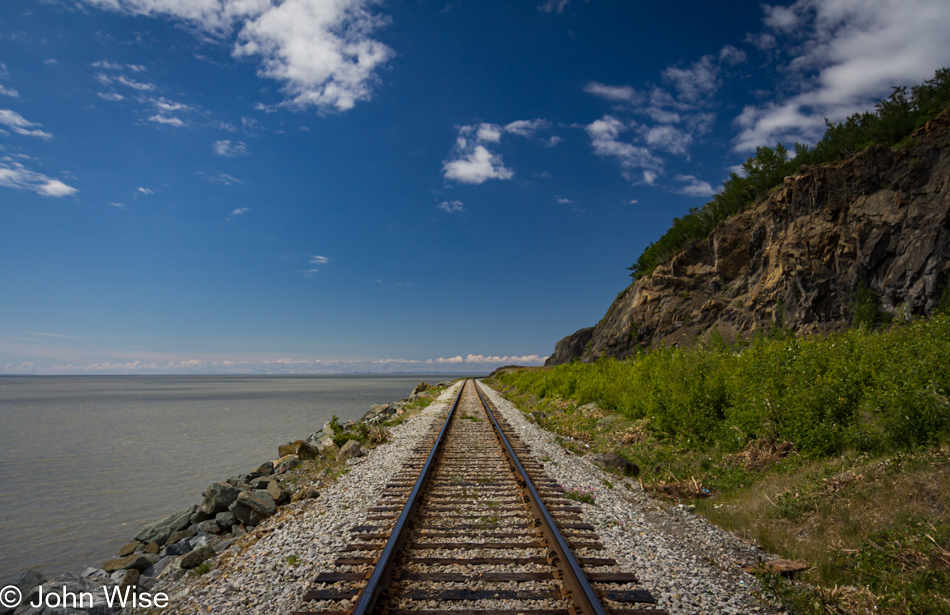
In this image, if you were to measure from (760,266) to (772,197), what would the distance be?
9071mm

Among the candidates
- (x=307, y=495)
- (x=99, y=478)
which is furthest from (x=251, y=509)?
(x=99, y=478)

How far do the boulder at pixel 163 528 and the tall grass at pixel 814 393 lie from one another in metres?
10.8

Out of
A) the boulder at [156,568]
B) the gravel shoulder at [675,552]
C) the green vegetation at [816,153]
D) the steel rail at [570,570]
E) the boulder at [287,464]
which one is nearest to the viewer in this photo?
the steel rail at [570,570]

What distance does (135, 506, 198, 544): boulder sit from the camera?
321 inches

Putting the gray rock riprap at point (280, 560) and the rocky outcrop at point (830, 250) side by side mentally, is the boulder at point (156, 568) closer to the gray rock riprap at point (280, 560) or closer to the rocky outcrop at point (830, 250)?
the gray rock riprap at point (280, 560)

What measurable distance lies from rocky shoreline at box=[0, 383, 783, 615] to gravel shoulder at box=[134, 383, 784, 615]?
0.02m

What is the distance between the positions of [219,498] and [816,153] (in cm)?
8010

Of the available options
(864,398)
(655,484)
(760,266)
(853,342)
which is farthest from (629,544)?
(760,266)

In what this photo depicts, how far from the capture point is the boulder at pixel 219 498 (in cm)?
845

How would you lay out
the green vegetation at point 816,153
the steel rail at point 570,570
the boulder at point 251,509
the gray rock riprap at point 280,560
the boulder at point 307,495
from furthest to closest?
the green vegetation at point 816,153 → the boulder at point 307,495 → the boulder at point 251,509 → the gray rock riprap at point 280,560 → the steel rail at point 570,570

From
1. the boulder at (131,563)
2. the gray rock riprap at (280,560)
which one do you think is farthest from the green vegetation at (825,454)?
the boulder at (131,563)

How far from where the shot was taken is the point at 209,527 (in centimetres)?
786

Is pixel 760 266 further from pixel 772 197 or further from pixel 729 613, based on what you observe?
pixel 729 613

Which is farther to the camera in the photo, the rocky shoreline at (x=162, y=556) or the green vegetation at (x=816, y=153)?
the green vegetation at (x=816, y=153)
